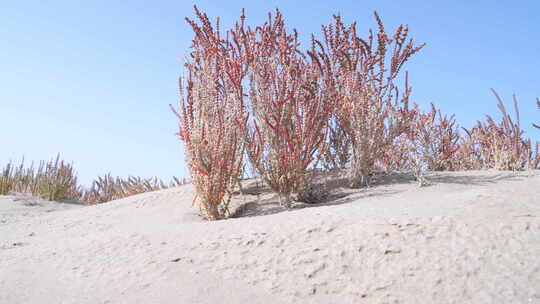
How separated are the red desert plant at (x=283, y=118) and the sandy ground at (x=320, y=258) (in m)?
0.79

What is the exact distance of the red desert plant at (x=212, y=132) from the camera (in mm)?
3443

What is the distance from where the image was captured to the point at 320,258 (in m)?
2.01

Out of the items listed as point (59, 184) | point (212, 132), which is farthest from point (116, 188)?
point (212, 132)

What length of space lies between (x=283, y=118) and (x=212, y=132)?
684 millimetres

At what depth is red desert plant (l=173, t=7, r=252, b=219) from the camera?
3.44m

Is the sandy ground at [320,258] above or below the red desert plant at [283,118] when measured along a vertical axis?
below

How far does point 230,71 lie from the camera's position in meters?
3.94

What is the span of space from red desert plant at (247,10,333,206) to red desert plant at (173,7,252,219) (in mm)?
194

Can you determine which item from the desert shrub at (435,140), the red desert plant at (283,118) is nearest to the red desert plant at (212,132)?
the red desert plant at (283,118)

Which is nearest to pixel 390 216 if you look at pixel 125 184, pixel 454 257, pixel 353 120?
pixel 454 257

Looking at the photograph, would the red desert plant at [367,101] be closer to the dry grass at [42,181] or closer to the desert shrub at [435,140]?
the desert shrub at [435,140]

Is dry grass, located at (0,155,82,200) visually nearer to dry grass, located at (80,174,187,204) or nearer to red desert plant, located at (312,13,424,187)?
dry grass, located at (80,174,187,204)

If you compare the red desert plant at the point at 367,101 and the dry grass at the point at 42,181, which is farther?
the dry grass at the point at 42,181

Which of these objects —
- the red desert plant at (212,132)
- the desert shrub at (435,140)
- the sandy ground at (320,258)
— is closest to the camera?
the sandy ground at (320,258)
